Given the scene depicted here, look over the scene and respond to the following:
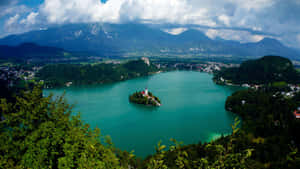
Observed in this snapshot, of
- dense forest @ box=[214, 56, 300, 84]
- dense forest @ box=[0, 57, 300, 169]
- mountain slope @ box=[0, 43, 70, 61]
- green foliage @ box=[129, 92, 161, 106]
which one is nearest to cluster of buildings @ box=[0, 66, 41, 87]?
green foliage @ box=[129, 92, 161, 106]

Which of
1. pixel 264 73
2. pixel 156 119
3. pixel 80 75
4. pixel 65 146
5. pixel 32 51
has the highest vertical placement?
pixel 32 51

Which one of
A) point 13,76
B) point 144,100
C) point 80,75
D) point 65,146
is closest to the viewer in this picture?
point 65,146

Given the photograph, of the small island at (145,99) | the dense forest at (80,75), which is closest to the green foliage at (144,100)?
the small island at (145,99)

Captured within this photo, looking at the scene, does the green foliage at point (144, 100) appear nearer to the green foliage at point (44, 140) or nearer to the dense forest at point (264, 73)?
the green foliage at point (44, 140)

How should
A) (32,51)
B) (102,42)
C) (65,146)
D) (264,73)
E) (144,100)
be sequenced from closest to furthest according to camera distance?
(65,146) → (144,100) → (264,73) → (32,51) → (102,42)

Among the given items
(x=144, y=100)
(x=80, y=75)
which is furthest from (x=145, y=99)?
(x=80, y=75)

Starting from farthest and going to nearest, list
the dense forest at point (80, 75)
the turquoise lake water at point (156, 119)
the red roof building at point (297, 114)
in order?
the dense forest at point (80, 75), the red roof building at point (297, 114), the turquoise lake water at point (156, 119)

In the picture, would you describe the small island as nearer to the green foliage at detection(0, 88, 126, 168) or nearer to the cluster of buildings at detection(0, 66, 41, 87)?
Result: the green foliage at detection(0, 88, 126, 168)

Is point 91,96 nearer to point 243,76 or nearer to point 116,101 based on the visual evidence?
point 116,101

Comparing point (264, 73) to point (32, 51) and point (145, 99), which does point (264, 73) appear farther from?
point (32, 51)
